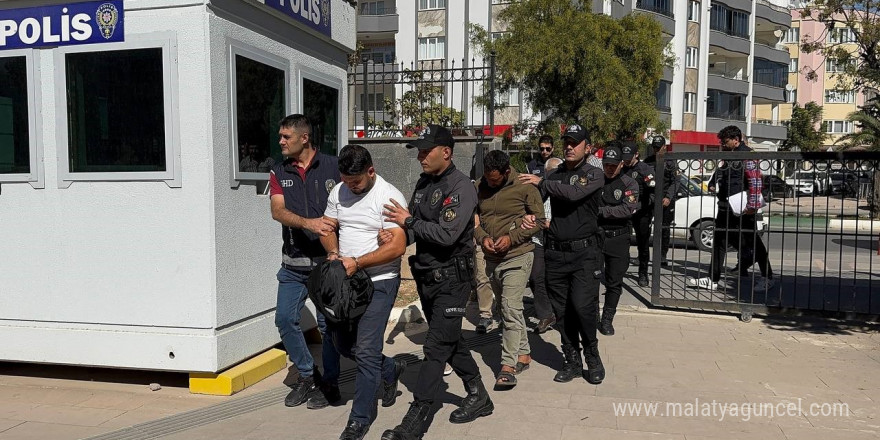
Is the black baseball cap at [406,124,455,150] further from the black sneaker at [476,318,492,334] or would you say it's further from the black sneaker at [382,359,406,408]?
the black sneaker at [476,318,492,334]

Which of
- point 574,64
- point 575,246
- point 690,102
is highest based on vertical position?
point 690,102

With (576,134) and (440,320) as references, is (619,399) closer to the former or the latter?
(440,320)

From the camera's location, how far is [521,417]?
4820 millimetres

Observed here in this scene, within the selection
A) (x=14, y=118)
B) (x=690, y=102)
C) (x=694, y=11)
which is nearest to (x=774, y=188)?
(x=14, y=118)

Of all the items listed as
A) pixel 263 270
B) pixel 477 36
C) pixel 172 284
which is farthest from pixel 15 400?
pixel 477 36

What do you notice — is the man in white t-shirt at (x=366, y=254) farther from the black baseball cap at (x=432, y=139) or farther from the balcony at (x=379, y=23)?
the balcony at (x=379, y=23)

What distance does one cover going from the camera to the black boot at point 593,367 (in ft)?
18.1

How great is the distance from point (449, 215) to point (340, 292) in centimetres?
80

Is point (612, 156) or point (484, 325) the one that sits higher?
point (612, 156)

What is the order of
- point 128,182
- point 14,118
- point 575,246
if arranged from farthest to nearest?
point 14,118
point 575,246
point 128,182

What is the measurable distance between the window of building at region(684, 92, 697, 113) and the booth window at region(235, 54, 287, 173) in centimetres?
3973

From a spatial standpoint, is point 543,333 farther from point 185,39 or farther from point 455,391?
point 185,39

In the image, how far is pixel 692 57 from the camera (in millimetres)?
42812

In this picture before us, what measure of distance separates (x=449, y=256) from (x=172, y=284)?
7.33 ft
